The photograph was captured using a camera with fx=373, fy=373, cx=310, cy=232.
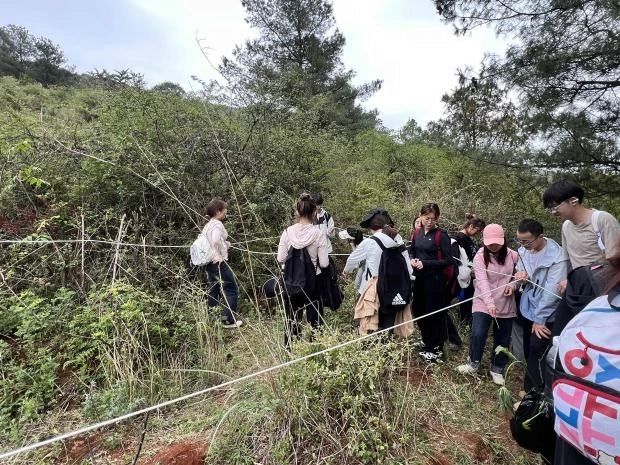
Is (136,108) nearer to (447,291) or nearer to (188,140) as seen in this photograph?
(188,140)

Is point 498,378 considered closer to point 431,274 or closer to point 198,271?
point 431,274

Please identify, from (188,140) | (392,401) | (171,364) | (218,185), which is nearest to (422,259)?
(392,401)

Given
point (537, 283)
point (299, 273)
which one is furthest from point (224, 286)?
point (537, 283)

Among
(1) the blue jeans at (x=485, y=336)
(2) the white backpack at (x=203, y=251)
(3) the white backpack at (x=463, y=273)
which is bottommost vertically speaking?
(1) the blue jeans at (x=485, y=336)

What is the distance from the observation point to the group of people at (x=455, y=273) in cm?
247

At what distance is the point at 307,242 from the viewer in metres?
2.99

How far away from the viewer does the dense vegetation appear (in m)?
2.20

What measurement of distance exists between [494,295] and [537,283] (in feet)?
1.14

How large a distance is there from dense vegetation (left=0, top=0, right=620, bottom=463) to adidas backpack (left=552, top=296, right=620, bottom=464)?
4.25 ft

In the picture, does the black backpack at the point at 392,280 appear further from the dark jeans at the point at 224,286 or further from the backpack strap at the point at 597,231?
the dark jeans at the point at 224,286

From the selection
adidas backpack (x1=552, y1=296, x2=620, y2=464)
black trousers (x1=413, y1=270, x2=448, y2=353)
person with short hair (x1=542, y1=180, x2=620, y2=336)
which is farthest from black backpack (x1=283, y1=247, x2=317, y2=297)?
adidas backpack (x1=552, y1=296, x2=620, y2=464)

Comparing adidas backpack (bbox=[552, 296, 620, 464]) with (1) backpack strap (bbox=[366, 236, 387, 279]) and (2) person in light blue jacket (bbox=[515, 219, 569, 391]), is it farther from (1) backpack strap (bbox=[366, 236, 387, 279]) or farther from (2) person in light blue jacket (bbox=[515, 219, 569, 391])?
(1) backpack strap (bbox=[366, 236, 387, 279])

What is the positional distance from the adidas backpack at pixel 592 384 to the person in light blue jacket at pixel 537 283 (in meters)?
1.81

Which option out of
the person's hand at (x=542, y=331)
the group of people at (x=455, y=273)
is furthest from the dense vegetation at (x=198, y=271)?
the person's hand at (x=542, y=331)
